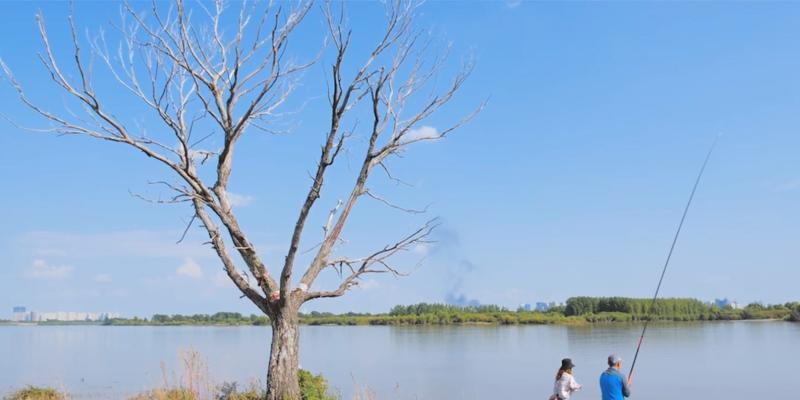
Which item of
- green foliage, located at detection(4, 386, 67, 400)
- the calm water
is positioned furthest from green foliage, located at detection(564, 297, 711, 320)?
green foliage, located at detection(4, 386, 67, 400)

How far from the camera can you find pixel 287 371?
8.40 m

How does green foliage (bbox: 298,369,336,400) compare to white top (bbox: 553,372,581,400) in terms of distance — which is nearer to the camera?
white top (bbox: 553,372,581,400)

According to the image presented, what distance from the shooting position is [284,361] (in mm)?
8406

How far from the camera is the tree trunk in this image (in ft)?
27.4

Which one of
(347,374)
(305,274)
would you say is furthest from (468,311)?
(305,274)

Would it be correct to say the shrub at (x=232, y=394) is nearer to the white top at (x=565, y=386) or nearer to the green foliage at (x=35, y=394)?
the white top at (x=565, y=386)

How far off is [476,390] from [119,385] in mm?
Answer: 11214

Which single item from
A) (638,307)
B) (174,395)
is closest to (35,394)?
(174,395)

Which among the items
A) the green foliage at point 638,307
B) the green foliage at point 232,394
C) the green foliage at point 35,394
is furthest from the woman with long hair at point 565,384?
the green foliage at point 638,307

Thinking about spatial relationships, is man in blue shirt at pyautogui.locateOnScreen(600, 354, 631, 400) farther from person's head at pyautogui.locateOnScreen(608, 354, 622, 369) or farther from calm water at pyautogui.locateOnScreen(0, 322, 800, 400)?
calm water at pyautogui.locateOnScreen(0, 322, 800, 400)

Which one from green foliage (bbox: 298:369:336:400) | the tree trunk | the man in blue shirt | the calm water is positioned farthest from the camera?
the calm water

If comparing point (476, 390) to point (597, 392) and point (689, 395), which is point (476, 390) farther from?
point (689, 395)

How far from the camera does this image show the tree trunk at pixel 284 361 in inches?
329

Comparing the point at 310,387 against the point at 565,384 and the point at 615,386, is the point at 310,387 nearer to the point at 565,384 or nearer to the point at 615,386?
the point at 565,384
